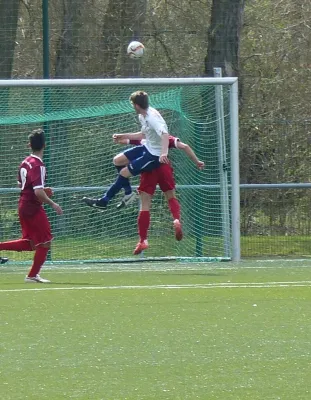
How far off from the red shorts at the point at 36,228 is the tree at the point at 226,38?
790 cm

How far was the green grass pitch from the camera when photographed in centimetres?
642

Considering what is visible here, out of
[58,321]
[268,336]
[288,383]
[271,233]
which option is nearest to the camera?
[288,383]

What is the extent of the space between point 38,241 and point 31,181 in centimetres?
63

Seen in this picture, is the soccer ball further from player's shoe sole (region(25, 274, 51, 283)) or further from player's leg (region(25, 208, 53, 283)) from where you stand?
player's shoe sole (region(25, 274, 51, 283))

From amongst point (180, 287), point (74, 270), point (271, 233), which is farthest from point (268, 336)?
point (271, 233)

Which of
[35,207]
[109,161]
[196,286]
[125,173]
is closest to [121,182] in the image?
[125,173]

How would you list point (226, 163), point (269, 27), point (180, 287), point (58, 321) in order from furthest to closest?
point (269, 27) → point (226, 163) → point (180, 287) → point (58, 321)

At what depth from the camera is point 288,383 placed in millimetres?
6441

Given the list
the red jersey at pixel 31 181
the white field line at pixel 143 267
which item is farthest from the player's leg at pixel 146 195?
the red jersey at pixel 31 181

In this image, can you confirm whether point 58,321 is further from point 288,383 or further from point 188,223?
point 188,223

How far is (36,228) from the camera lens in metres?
12.5

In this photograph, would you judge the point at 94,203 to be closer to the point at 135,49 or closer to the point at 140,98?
the point at 140,98

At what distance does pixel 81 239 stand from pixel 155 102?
2.14 m

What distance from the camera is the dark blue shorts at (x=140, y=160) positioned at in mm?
14094
